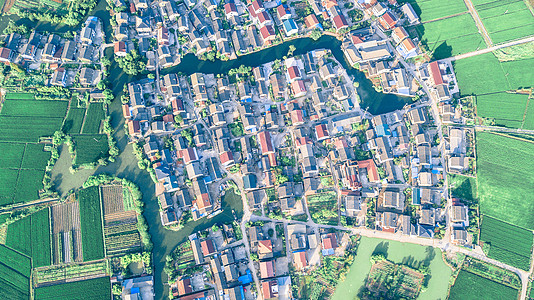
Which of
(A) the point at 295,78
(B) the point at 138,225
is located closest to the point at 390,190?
(A) the point at 295,78

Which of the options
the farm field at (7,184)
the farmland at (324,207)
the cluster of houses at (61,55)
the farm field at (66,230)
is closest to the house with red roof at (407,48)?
the farmland at (324,207)

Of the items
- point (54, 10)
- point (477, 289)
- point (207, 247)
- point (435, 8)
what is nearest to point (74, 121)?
point (54, 10)

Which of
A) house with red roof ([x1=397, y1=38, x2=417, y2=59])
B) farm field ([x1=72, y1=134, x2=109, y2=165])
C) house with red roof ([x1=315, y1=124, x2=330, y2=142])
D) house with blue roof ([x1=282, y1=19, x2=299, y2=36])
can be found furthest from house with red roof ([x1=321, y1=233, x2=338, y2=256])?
farm field ([x1=72, y1=134, x2=109, y2=165])

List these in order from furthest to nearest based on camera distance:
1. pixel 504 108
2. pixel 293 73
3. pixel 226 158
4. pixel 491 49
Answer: pixel 491 49 → pixel 504 108 → pixel 293 73 → pixel 226 158

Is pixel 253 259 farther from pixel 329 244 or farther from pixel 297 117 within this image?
pixel 297 117

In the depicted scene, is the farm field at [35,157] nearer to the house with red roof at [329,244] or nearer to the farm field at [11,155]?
the farm field at [11,155]
